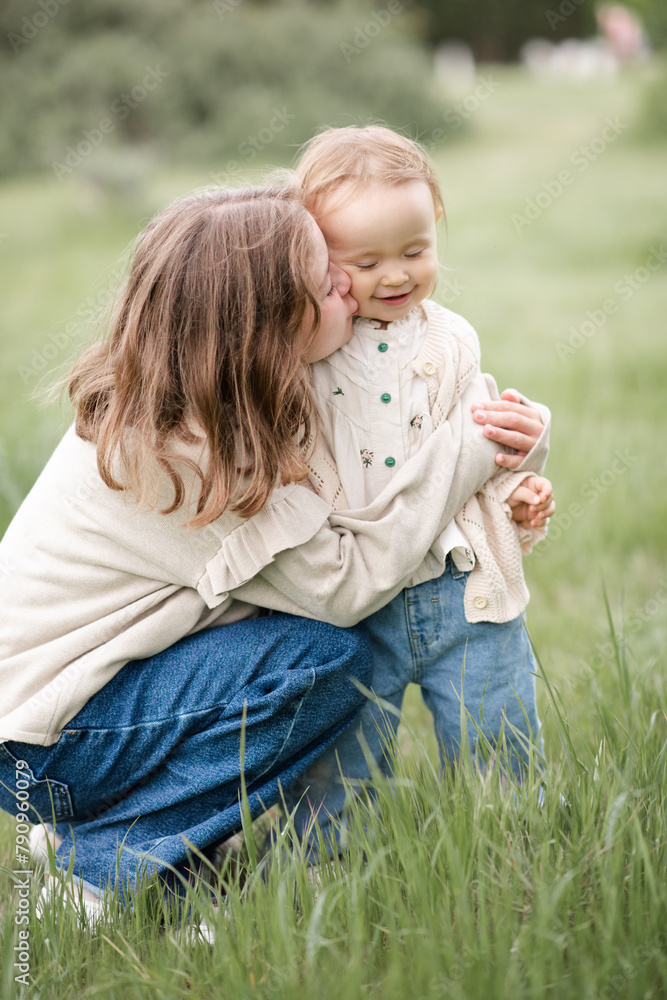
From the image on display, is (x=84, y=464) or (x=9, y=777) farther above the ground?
(x=84, y=464)

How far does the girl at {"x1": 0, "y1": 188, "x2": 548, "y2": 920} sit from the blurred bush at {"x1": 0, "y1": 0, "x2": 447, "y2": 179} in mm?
12942

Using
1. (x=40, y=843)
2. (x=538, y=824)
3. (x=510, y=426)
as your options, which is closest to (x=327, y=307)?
(x=510, y=426)

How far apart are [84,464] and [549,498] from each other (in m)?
1.00

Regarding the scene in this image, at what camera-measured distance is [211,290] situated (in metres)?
1.67

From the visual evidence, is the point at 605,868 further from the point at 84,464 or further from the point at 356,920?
the point at 84,464

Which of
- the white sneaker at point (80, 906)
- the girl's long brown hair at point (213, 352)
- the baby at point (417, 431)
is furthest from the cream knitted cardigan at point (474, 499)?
the white sneaker at point (80, 906)

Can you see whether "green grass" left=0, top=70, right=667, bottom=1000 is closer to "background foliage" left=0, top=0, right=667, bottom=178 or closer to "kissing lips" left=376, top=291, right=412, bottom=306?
"kissing lips" left=376, top=291, right=412, bottom=306

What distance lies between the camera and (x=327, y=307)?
71.2 inches

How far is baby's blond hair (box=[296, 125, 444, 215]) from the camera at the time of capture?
181cm

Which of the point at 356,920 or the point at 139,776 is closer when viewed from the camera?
the point at 356,920

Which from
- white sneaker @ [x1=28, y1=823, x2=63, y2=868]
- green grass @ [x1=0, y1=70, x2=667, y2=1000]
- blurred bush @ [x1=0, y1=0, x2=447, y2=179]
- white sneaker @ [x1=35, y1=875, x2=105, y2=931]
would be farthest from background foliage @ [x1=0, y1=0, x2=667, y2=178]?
white sneaker @ [x1=35, y1=875, x2=105, y2=931]

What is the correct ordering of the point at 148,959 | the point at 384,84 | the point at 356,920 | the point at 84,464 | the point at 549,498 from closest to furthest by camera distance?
the point at 356,920
the point at 148,959
the point at 84,464
the point at 549,498
the point at 384,84

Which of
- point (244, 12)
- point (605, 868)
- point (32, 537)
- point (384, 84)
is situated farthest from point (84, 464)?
point (244, 12)

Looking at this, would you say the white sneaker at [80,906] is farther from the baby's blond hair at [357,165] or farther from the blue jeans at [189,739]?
the baby's blond hair at [357,165]
